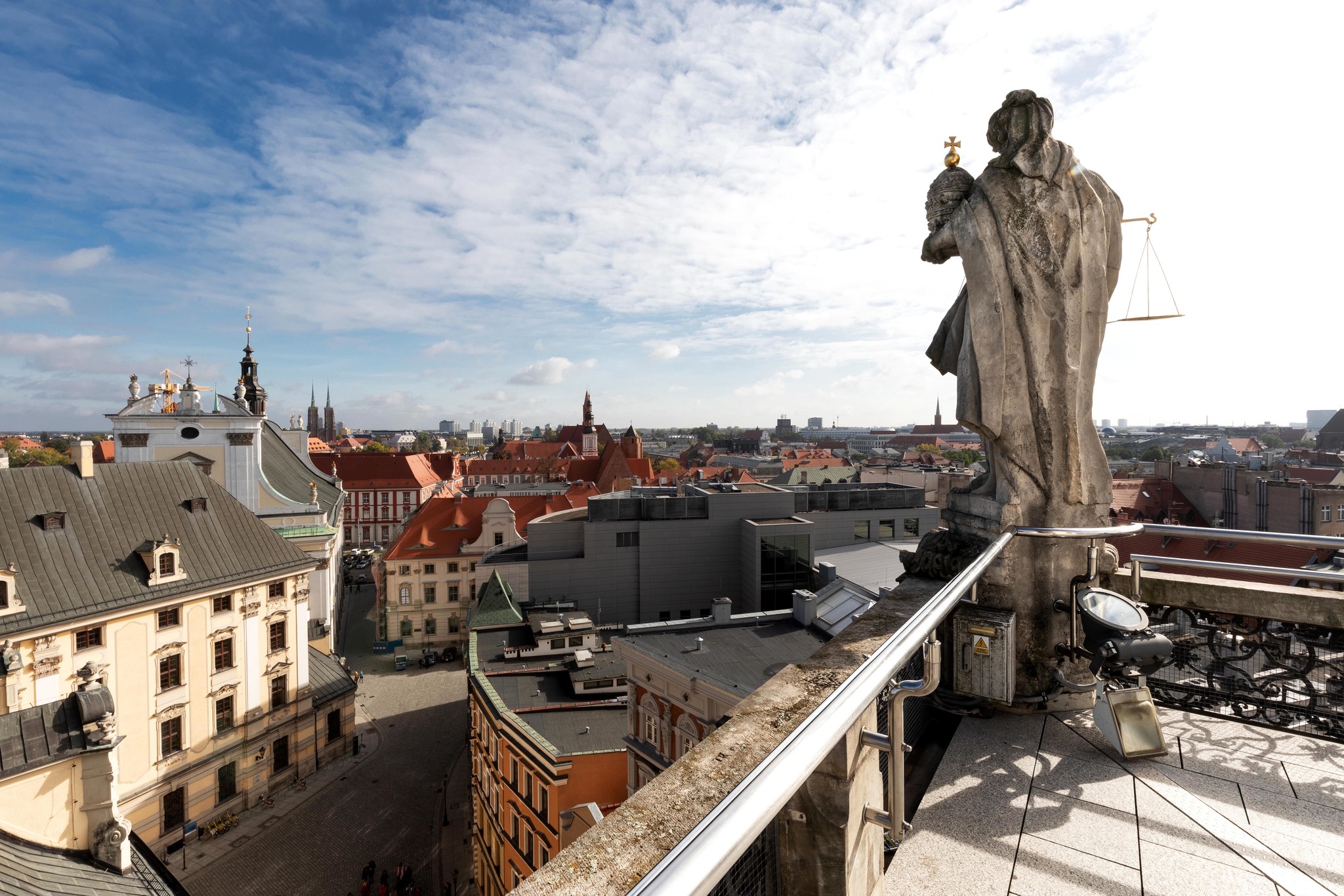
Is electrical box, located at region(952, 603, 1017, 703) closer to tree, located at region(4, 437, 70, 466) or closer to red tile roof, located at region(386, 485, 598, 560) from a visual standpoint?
red tile roof, located at region(386, 485, 598, 560)

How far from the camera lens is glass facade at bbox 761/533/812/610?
2675 cm

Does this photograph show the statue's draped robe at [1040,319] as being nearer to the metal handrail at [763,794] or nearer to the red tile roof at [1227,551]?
the metal handrail at [763,794]

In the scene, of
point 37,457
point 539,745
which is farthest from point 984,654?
point 37,457

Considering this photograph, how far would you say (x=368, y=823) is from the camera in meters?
20.3

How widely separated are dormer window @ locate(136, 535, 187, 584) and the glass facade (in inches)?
757

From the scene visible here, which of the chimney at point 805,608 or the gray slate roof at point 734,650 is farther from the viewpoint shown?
the chimney at point 805,608

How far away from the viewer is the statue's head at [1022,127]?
412 cm

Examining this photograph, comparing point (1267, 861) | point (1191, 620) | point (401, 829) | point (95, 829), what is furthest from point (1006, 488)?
point (401, 829)

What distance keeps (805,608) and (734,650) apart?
241cm

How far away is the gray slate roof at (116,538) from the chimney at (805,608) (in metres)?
16.3

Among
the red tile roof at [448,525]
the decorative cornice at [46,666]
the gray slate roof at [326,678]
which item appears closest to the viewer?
the decorative cornice at [46,666]

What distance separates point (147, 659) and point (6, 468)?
251 inches

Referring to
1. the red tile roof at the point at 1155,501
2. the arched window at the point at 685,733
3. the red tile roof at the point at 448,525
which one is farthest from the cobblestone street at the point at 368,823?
the red tile roof at the point at 1155,501

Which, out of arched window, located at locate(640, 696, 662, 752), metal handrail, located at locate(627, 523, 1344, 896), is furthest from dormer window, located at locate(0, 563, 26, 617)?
metal handrail, located at locate(627, 523, 1344, 896)
